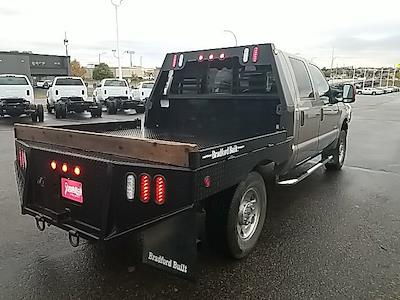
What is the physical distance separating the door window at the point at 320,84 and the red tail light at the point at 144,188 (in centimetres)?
393

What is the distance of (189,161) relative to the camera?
2598 millimetres

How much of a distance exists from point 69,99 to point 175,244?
61.0 ft

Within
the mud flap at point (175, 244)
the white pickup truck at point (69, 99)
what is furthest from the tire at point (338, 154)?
the white pickup truck at point (69, 99)

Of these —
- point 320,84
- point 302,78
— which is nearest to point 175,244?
point 302,78

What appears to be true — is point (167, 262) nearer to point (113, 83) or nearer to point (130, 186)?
point (130, 186)

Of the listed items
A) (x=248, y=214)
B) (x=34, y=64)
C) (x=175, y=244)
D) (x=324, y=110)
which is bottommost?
(x=248, y=214)

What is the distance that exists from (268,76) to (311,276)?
2690mm

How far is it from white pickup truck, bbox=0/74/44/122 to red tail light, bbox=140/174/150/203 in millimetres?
15609

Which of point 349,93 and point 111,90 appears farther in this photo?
point 111,90

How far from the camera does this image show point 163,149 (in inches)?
105

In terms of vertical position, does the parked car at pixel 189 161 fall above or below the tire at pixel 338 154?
above

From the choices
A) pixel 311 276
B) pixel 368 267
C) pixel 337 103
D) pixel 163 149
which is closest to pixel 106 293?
pixel 163 149

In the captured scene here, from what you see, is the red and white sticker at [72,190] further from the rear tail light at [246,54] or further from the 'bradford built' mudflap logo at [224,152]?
the rear tail light at [246,54]

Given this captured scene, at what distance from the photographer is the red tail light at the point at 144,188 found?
2676mm
